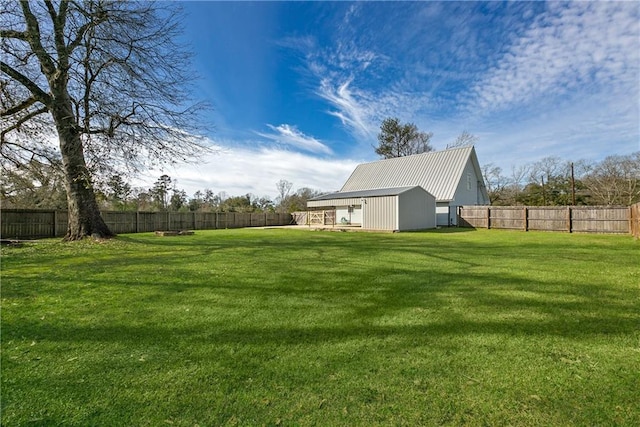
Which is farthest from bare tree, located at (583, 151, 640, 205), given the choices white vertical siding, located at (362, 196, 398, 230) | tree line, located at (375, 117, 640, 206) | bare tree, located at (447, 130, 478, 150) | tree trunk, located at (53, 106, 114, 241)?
tree trunk, located at (53, 106, 114, 241)

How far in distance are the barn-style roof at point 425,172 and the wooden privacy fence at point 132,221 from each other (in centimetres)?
1001

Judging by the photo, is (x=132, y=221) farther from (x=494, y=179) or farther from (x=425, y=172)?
(x=494, y=179)

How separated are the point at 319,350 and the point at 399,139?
35785 mm

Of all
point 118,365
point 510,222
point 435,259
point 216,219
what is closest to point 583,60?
point 510,222

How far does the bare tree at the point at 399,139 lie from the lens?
35094 mm

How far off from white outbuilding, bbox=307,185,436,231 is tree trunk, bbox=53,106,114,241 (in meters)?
Answer: 14.4

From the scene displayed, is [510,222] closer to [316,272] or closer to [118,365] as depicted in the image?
[316,272]

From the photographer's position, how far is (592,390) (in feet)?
6.52

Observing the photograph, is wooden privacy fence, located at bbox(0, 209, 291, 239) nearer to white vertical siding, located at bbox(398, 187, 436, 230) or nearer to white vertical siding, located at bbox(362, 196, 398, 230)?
white vertical siding, located at bbox(362, 196, 398, 230)

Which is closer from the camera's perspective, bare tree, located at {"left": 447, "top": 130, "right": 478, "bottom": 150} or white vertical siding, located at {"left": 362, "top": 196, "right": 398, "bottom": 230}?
white vertical siding, located at {"left": 362, "top": 196, "right": 398, "bottom": 230}

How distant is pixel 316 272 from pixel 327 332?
2805mm

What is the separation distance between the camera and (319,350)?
101 inches

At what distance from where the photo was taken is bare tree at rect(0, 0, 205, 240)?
8.22m

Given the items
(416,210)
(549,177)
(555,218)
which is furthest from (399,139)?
(555,218)
